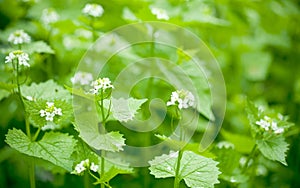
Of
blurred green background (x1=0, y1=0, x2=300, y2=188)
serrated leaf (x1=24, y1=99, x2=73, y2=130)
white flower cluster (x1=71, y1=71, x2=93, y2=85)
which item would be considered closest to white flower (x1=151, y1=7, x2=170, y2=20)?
blurred green background (x1=0, y1=0, x2=300, y2=188)

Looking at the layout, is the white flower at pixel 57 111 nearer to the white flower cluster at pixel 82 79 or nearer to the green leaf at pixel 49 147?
the green leaf at pixel 49 147

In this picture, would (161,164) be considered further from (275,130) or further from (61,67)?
(61,67)

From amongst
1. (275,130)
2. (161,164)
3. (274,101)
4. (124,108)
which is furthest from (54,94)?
(274,101)

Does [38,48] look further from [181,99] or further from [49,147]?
[181,99]

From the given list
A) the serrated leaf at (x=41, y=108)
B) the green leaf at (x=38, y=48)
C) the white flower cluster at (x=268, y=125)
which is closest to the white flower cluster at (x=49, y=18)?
the green leaf at (x=38, y=48)

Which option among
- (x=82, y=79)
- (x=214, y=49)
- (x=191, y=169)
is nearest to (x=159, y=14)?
(x=82, y=79)

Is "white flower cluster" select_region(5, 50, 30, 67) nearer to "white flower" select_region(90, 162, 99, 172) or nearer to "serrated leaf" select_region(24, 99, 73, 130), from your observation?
"serrated leaf" select_region(24, 99, 73, 130)
